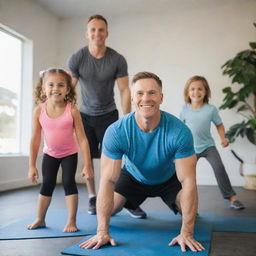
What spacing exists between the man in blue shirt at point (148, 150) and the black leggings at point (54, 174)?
37 cm

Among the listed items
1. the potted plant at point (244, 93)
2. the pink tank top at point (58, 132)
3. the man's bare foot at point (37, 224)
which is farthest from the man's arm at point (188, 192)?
the potted plant at point (244, 93)

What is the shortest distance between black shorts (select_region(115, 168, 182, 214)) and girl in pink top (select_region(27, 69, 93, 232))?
0.66 ft

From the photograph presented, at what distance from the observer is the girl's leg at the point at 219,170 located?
2.68 m

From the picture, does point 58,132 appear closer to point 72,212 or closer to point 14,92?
point 72,212

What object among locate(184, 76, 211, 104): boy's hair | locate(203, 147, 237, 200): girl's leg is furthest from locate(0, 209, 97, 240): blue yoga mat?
locate(184, 76, 211, 104): boy's hair

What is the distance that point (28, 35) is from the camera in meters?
4.39

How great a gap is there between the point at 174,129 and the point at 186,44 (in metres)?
3.41

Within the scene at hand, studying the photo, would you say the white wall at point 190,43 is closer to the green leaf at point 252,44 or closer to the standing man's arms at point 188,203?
the green leaf at point 252,44

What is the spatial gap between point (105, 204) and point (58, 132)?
0.58 m

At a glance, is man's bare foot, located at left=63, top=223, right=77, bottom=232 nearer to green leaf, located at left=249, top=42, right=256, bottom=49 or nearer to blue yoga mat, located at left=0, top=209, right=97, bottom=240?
blue yoga mat, located at left=0, top=209, right=97, bottom=240

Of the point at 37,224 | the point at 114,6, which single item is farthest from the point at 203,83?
the point at 114,6

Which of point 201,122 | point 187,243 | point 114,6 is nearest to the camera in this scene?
point 187,243

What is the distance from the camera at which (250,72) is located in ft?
13.5

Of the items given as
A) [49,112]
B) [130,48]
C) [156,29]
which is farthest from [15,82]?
[49,112]
